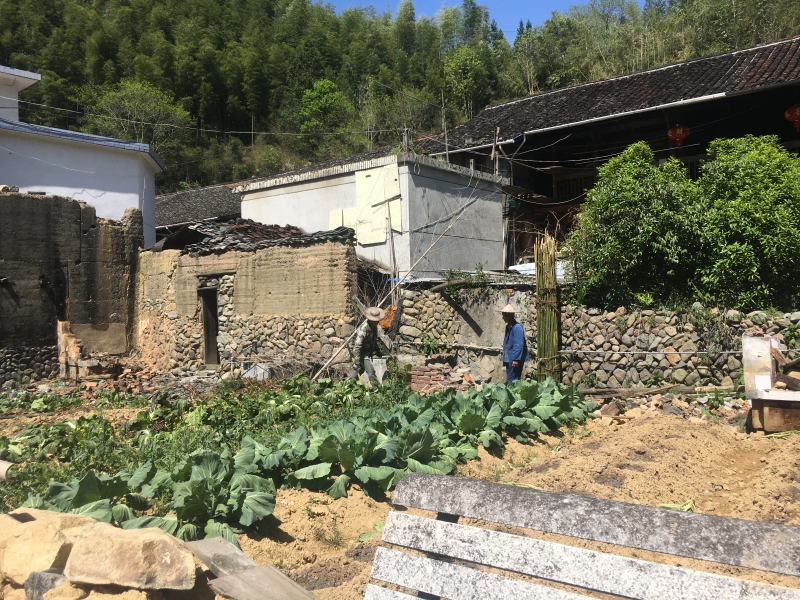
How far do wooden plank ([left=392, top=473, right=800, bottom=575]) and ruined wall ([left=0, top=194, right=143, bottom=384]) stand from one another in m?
15.5

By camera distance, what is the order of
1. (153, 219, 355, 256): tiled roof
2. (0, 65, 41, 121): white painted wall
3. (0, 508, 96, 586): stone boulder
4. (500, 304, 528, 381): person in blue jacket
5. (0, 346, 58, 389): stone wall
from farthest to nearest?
(0, 65, 41, 121): white painted wall < (0, 346, 58, 389): stone wall < (153, 219, 355, 256): tiled roof < (500, 304, 528, 381): person in blue jacket < (0, 508, 96, 586): stone boulder

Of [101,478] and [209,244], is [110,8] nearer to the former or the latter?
[209,244]

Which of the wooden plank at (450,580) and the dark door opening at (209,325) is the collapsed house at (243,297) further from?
the wooden plank at (450,580)

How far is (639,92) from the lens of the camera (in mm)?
19547

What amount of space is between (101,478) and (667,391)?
8.73 metres

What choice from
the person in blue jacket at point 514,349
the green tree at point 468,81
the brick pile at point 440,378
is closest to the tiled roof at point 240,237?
the brick pile at point 440,378

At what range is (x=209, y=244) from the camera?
1616 cm

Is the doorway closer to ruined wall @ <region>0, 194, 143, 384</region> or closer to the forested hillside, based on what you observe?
ruined wall @ <region>0, 194, 143, 384</region>

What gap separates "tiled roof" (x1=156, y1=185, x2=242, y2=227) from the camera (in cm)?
2484

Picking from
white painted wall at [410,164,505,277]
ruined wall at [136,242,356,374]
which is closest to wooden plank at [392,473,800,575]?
ruined wall at [136,242,356,374]

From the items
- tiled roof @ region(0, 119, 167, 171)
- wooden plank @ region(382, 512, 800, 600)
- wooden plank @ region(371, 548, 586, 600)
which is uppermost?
tiled roof @ region(0, 119, 167, 171)

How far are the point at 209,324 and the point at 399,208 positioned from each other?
518cm

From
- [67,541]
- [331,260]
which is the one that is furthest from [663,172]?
[67,541]

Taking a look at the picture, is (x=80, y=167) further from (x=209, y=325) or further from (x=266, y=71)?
(x=266, y=71)
